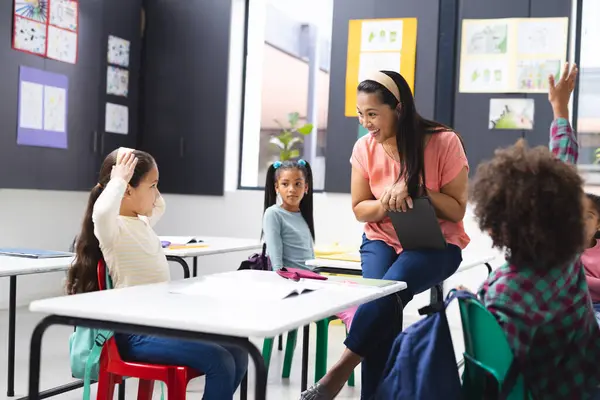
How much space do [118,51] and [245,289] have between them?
4.19m

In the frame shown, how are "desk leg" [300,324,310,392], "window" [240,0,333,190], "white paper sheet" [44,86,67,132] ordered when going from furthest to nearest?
"window" [240,0,333,190]
"white paper sheet" [44,86,67,132]
"desk leg" [300,324,310,392]

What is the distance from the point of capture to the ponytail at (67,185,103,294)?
2201 mm

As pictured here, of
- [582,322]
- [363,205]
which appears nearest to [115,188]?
[363,205]

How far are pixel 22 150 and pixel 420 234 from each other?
3275mm

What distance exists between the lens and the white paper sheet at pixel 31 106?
191 inches

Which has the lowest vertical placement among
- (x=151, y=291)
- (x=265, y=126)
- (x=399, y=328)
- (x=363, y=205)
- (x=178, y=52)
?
(x=399, y=328)

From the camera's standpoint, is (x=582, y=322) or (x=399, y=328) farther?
(x=399, y=328)

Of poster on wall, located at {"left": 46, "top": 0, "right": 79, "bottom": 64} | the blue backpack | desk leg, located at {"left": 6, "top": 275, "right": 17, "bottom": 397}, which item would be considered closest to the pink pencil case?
the blue backpack

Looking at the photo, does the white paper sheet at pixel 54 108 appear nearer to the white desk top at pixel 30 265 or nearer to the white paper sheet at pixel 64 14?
the white paper sheet at pixel 64 14

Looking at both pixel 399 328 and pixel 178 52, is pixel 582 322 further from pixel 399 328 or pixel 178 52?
pixel 178 52

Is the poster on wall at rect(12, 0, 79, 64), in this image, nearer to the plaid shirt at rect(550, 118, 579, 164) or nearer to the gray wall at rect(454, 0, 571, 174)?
the gray wall at rect(454, 0, 571, 174)

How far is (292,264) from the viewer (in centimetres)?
359

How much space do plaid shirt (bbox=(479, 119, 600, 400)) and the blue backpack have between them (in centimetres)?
9

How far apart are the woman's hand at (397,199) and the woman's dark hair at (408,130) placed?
52 millimetres
